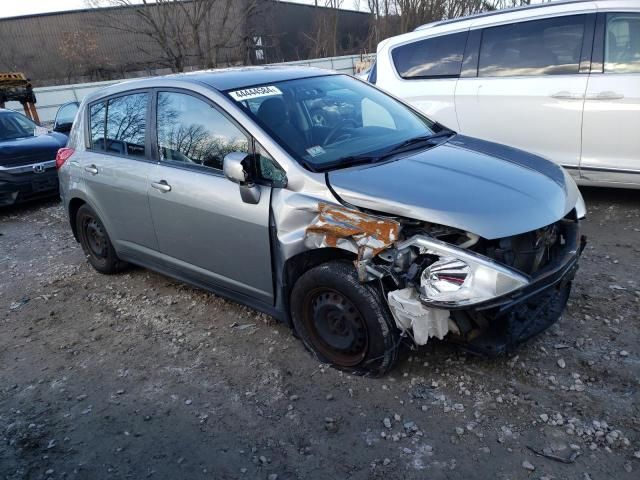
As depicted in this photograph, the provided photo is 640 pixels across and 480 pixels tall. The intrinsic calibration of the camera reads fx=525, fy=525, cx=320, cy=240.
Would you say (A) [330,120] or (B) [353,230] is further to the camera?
(A) [330,120]

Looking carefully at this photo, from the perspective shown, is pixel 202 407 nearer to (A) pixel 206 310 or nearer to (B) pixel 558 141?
(A) pixel 206 310

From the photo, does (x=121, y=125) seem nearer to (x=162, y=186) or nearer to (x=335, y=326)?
(x=162, y=186)

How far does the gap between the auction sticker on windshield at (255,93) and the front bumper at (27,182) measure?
589cm

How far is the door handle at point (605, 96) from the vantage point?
4.68 m

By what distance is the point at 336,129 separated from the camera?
3.47 meters

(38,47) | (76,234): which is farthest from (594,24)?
(38,47)

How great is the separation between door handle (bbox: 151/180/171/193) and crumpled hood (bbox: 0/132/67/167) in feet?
17.4

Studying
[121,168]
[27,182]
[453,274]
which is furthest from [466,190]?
[27,182]

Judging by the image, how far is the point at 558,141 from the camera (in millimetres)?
5113

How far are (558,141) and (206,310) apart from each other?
369cm

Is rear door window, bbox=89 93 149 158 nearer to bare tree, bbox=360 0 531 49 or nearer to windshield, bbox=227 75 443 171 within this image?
windshield, bbox=227 75 443 171

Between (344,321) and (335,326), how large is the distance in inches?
3.0

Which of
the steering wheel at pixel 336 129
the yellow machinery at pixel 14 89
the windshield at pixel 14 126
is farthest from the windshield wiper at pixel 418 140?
the yellow machinery at pixel 14 89

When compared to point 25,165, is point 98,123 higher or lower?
higher
